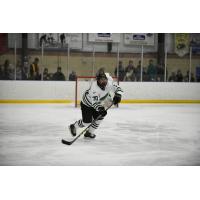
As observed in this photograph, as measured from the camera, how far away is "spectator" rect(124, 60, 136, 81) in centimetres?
428

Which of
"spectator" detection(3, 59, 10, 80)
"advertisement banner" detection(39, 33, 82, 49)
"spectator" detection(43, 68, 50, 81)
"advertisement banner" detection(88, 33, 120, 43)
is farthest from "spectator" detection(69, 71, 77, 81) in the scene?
"spectator" detection(3, 59, 10, 80)

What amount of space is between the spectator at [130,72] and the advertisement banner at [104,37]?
797 millimetres

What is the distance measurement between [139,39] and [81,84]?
64 cm

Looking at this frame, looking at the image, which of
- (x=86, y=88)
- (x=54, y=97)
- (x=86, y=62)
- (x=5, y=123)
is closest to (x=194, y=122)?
(x=86, y=88)

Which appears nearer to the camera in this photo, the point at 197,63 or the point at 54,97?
the point at 197,63

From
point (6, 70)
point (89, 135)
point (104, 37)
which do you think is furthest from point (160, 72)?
point (6, 70)

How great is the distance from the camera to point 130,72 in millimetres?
4391

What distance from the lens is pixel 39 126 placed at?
3.52 meters

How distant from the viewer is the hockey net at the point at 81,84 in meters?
3.32

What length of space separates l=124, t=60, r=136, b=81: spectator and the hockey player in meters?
0.90

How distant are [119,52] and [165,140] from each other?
1.13 metres

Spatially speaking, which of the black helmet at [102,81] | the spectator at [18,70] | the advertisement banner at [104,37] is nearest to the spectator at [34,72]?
the spectator at [18,70]

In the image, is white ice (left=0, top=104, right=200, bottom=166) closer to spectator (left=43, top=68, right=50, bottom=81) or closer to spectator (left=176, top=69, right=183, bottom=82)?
spectator (left=43, top=68, right=50, bottom=81)

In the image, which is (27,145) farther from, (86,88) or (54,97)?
(54,97)
